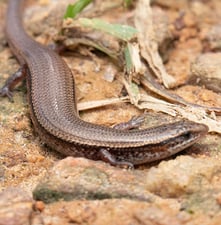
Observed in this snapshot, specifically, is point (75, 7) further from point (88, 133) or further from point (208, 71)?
point (88, 133)

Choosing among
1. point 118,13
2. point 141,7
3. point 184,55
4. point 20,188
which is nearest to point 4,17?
point 118,13

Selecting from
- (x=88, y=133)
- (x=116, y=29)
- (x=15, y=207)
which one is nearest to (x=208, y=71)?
(x=116, y=29)

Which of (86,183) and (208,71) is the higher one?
(86,183)

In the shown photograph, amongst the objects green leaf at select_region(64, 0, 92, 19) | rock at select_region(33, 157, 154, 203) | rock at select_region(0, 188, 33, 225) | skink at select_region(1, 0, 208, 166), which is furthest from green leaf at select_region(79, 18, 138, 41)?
rock at select_region(0, 188, 33, 225)

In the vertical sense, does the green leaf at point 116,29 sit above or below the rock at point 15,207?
above

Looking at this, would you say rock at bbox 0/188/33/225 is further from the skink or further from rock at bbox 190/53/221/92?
rock at bbox 190/53/221/92

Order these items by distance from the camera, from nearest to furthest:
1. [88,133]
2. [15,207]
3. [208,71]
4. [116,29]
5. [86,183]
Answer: [15,207] < [86,183] < [88,133] < [208,71] < [116,29]

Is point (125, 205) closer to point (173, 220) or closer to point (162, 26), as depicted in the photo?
point (173, 220)

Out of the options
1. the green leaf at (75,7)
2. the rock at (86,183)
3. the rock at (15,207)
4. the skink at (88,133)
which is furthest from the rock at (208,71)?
the rock at (15,207)

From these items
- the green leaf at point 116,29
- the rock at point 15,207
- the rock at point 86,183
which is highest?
the green leaf at point 116,29

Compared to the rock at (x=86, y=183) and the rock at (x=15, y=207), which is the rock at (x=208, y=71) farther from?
the rock at (x=15, y=207)
